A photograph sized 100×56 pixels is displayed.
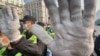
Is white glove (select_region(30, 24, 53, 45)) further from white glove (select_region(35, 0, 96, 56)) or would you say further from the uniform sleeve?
the uniform sleeve

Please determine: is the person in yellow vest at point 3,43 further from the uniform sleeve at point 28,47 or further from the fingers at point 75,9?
the fingers at point 75,9

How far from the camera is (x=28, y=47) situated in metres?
2.40

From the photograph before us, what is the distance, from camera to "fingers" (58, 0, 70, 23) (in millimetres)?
1678

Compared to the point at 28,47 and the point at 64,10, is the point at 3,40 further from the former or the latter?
the point at 64,10

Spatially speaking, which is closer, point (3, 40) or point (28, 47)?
point (28, 47)

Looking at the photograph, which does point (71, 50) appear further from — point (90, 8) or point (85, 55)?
point (90, 8)

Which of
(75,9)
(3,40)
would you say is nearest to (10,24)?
(3,40)

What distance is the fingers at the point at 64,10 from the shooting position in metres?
1.68

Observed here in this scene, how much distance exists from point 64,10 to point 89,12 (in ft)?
0.47

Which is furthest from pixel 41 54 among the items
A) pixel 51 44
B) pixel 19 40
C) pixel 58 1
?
pixel 58 1

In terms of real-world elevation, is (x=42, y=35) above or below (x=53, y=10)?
below

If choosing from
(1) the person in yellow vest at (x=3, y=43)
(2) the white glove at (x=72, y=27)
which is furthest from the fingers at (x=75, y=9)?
(1) the person in yellow vest at (x=3, y=43)

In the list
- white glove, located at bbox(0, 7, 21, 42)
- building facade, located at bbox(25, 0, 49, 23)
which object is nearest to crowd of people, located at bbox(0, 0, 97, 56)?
white glove, located at bbox(0, 7, 21, 42)

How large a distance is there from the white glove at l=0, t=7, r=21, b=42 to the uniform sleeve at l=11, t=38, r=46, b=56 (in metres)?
0.07
